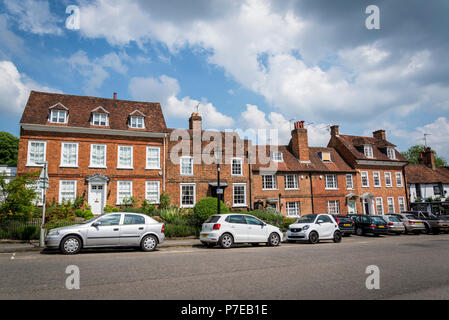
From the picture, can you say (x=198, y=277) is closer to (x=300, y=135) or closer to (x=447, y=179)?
(x=300, y=135)

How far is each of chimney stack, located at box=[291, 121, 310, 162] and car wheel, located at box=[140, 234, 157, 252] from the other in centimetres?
2475

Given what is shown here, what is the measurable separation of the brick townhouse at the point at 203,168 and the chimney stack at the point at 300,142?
8085 mm

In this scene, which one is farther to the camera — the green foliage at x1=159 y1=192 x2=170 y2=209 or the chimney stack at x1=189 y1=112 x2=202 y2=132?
the chimney stack at x1=189 y1=112 x2=202 y2=132

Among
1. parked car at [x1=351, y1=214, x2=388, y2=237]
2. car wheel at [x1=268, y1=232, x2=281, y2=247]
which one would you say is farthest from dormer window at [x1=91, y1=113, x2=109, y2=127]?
parked car at [x1=351, y1=214, x2=388, y2=237]

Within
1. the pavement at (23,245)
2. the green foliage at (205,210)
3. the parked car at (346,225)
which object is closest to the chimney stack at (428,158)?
the parked car at (346,225)

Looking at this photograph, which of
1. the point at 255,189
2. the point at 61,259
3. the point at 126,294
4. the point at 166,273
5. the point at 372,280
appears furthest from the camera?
the point at 255,189

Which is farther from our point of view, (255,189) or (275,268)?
(255,189)

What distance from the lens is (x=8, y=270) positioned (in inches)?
316

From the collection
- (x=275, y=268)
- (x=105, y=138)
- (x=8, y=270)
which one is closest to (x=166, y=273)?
(x=275, y=268)

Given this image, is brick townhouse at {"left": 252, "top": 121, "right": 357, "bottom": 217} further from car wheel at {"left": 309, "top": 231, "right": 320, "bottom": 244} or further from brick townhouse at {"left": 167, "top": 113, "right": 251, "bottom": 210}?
car wheel at {"left": 309, "top": 231, "right": 320, "bottom": 244}

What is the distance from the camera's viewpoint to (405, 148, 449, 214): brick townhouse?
40562 mm

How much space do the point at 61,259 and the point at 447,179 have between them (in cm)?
5145

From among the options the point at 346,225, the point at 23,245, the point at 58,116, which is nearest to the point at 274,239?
the point at 346,225

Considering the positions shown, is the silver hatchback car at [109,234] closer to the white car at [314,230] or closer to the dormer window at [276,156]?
the white car at [314,230]
